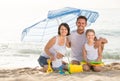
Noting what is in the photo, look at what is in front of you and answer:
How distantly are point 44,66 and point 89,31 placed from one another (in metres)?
0.75

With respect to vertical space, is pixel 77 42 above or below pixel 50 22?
below

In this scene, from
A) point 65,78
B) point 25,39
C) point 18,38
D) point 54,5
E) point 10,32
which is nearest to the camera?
point 65,78

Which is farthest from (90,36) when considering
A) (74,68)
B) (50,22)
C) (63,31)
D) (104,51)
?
(104,51)

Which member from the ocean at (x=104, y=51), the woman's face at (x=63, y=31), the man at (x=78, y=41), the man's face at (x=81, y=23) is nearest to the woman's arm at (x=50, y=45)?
the woman's face at (x=63, y=31)

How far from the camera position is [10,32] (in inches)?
452

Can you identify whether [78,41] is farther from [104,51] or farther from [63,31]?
[104,51]

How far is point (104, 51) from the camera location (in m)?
8.57

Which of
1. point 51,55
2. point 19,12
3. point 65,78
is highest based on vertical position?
point 19,12

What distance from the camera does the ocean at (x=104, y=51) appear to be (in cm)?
708

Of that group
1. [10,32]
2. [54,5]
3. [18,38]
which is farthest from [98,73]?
[54,5]

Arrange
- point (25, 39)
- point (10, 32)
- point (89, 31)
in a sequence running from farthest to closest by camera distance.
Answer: point (10, 32), point (25, 39), point (89, 31)

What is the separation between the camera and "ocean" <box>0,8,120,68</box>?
7084 mm

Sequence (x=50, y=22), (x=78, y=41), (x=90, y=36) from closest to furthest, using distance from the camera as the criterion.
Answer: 1. (x=90, y=36)
2. (x=78, y=41)
3. (x=50, y=22)

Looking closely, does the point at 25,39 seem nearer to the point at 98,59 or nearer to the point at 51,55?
the point at 51,55
